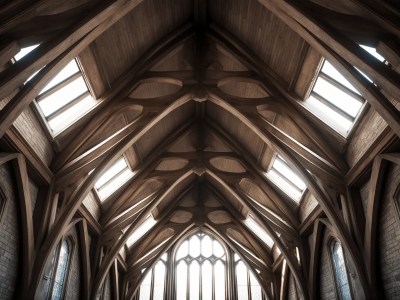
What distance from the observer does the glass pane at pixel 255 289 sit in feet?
69.6

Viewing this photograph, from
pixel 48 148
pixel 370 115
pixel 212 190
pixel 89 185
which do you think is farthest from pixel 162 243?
pixel 370 115

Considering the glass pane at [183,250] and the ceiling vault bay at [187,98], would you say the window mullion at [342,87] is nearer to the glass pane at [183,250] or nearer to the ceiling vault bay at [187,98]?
the ceiling vault bay at [187,98]

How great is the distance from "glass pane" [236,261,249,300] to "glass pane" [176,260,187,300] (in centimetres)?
307

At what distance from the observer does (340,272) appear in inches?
509

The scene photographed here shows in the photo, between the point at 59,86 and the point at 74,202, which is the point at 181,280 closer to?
the point at 74,202

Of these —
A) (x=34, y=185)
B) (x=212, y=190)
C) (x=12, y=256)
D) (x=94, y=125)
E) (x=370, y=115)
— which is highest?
(x=212, y=190)

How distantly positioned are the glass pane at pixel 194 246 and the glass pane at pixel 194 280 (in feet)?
1.76

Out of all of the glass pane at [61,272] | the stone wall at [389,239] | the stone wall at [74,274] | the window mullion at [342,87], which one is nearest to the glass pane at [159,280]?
the stone wall at [74,274]

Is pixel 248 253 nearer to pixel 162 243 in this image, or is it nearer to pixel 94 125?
pixel 162 243

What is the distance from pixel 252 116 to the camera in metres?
13.0

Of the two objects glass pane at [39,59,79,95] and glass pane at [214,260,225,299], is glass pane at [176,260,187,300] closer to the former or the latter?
glass pane at [214,260,225,299]

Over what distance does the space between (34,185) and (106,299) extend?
881cm

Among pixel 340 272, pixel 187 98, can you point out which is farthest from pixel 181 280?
pixel 187 98

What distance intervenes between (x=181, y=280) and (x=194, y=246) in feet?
7.00
